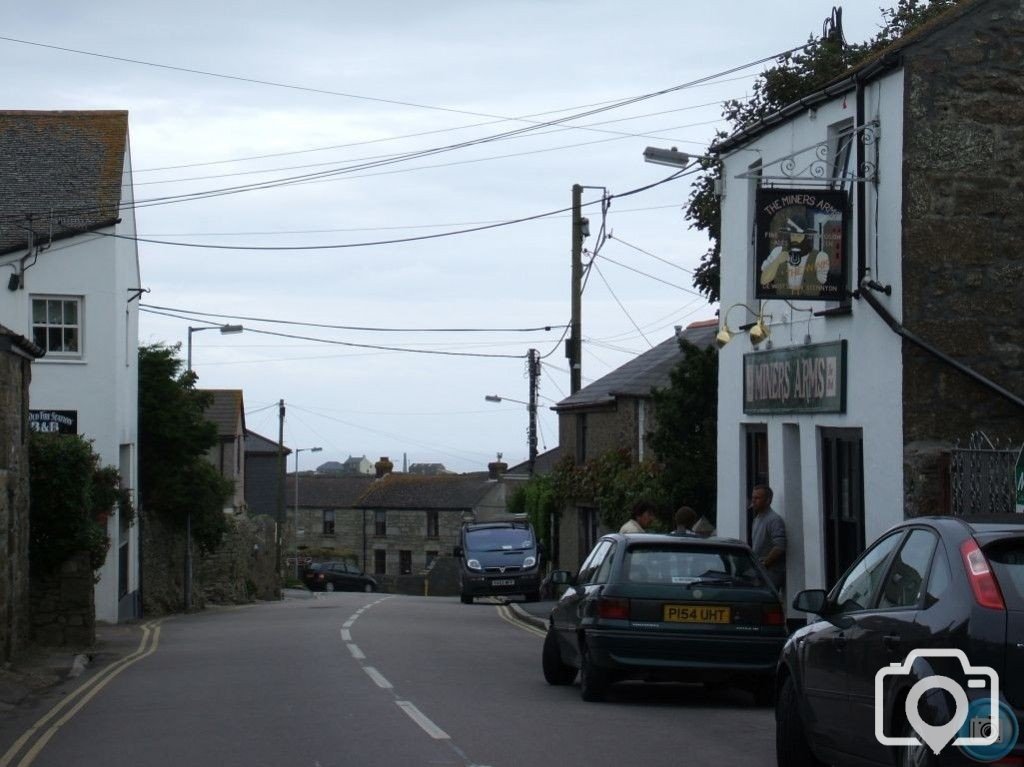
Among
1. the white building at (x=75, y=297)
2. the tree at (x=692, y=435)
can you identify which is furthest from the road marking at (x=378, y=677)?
the white building at (x=75, y=297)

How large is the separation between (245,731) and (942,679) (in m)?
6.32

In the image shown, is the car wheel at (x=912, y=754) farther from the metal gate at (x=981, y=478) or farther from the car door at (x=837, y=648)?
the metal gate at (x=981, y=478)

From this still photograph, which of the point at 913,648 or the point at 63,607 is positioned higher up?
the point at 913,648

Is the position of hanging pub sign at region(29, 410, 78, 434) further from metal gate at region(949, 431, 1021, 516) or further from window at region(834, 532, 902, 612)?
window at region(834, 532, 902, 612)

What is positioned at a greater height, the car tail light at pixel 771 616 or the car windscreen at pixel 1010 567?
the car windscreen at pixel 1010 567

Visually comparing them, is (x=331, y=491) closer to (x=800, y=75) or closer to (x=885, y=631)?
(x=800, y=75)

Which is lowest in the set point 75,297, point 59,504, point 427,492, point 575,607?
point 427,492

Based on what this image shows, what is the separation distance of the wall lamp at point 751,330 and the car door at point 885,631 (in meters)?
10.9

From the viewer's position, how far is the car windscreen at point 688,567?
12930 mm

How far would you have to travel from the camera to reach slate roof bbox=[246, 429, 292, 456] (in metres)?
78.3

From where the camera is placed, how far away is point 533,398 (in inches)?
1912

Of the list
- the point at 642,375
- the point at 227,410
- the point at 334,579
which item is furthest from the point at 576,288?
the point at 334,579

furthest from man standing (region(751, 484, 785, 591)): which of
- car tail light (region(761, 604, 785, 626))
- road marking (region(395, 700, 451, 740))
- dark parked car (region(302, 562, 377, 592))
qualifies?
dark parked car (region(302, 562, 377, 592))

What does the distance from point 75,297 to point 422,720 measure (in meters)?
21.0
